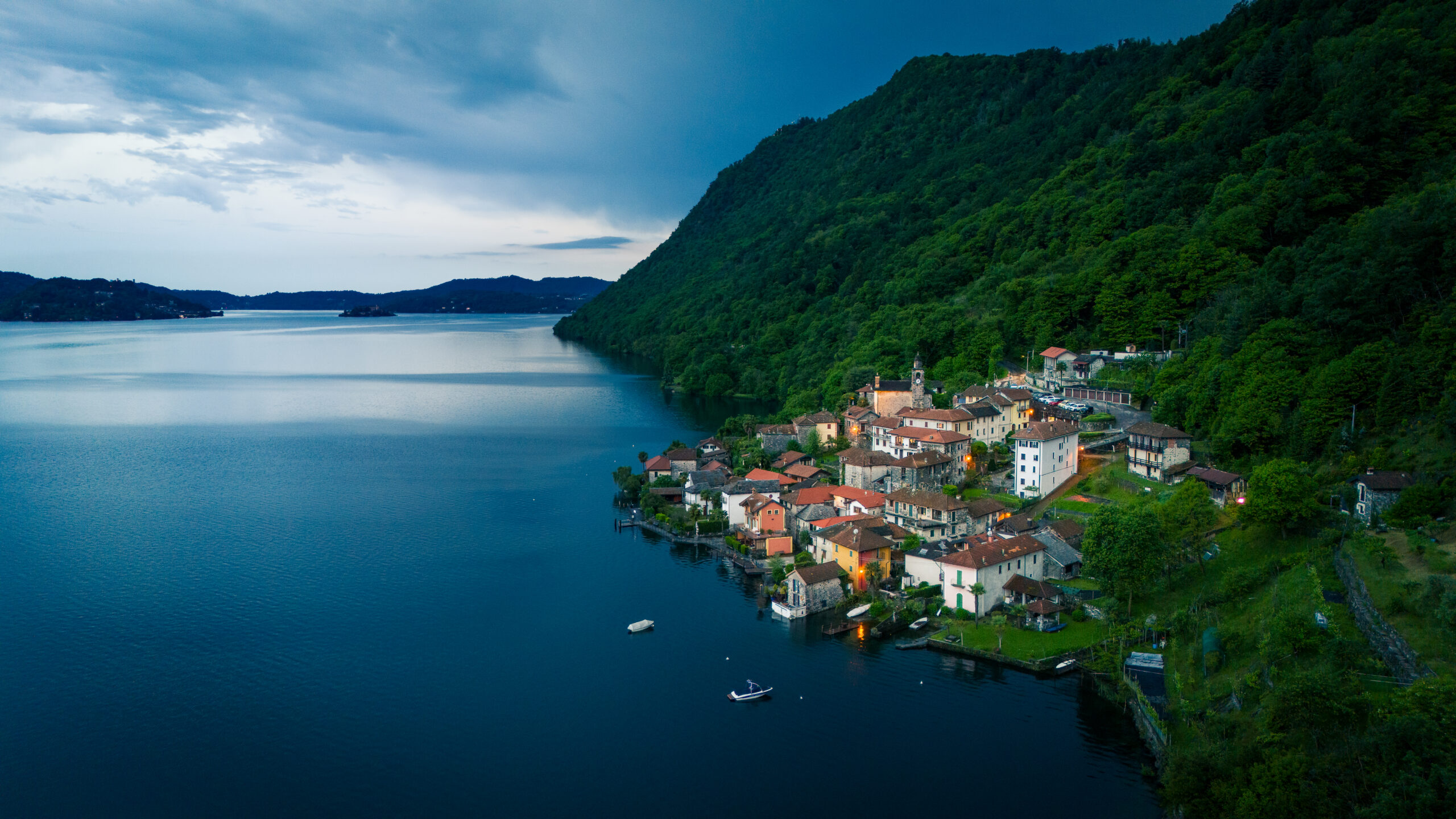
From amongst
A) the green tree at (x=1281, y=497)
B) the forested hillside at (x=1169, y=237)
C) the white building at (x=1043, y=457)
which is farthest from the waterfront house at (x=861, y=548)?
the forested hillside at (x=1169, y=237)

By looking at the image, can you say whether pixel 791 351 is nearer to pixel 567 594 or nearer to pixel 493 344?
pixel 567 594

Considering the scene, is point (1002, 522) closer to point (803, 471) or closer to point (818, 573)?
point (818, 573)

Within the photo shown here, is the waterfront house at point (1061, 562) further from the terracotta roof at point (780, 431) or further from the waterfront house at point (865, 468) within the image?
the terracotta roof at point (780, 431)

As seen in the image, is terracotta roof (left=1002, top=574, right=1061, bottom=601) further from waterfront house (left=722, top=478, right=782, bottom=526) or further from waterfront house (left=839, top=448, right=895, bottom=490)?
waterfront house (left=722, top=478, right=782, bottom=526)

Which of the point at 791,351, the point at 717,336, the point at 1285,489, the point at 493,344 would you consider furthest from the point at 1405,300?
the point at 493,344

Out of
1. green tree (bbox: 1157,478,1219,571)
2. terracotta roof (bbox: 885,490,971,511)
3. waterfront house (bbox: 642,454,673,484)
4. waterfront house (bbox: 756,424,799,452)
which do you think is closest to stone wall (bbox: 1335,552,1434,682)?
green tree (bbox: 1157,478,1219,571)

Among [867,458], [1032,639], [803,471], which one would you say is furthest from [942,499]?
[803,471]

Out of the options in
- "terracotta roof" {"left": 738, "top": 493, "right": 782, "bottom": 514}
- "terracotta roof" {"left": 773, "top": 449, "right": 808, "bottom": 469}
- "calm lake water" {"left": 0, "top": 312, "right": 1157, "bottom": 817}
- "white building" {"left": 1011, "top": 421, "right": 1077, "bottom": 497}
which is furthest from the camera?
"terracotta roof" {"left": 773, "top": 449, "right": 808, "bottom": 469}

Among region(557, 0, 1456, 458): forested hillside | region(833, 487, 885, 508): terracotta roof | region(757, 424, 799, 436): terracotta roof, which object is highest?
region(557, 0, 1456, 458): forested hillside
